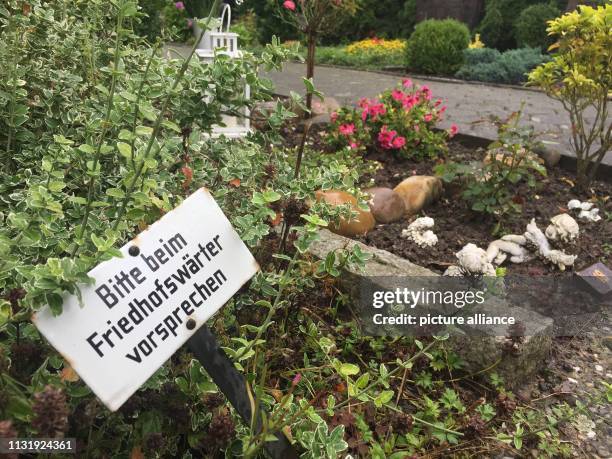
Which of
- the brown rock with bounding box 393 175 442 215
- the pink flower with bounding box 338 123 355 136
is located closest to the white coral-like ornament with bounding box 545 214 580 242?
the brown rock with bounding box 393 175 442 215

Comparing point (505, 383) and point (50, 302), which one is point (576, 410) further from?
point (50, 302)

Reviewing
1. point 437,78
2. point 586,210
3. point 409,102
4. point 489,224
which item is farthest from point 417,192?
point 437,78

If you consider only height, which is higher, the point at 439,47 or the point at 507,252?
the point at 439,47

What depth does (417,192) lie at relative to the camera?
342 cm

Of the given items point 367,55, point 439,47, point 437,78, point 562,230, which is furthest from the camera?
point 367,55

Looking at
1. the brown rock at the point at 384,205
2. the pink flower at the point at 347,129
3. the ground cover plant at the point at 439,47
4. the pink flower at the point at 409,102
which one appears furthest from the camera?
the ground cover plant at the point at 439,47

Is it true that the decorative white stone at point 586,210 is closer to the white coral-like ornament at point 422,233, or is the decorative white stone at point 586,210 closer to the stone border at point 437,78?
the white coral-like ornament at point 422,233

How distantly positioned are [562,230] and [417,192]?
35.3 inches

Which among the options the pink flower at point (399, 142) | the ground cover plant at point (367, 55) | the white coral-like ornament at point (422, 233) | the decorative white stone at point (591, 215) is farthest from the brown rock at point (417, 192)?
the ground cover plant at point (367, 55)

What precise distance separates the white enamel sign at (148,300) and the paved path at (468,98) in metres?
3.69

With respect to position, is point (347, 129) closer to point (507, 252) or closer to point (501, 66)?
Result: point (507, 252)

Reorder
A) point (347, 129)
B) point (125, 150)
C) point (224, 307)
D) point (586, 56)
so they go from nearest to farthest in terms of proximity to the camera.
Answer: point (125, 150), point (224, 307), point (586, 56), point (347, 129)

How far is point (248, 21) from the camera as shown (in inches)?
650

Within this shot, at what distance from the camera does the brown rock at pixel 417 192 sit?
134 inches
